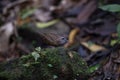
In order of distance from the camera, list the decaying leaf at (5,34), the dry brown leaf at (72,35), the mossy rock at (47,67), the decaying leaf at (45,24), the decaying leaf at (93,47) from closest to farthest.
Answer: the mossy rock at (47,67) → the decaying leaf at (93,47) → the dry brown leaf at (72,35) → the decaying leaf at (5,34) → the decaying leaf at (45,24)

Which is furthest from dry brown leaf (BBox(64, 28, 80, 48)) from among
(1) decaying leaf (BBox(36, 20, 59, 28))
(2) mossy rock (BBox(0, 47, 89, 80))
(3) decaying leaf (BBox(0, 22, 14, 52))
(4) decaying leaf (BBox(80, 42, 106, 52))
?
(2) mossy rock (BBox(0, 47, 89, 80))

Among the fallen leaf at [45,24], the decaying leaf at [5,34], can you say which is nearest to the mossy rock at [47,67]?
the decaying leaf at [5,34]

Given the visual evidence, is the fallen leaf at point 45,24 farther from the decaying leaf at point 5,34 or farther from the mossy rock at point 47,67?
the mossy rock at point 47,67

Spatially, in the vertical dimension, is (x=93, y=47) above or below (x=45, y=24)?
below

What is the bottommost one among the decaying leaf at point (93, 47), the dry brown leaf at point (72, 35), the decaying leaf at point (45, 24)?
the decaying leaf at point (93, 47)

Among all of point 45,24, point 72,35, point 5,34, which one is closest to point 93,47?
point 72,35

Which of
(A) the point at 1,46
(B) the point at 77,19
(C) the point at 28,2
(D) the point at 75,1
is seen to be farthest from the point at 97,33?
(C) the point at 28,2

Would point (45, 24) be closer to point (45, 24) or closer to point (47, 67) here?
point (45, 24)

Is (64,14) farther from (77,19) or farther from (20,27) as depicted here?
(20,27)
